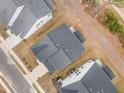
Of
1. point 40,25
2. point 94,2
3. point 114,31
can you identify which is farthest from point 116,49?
point 40,25

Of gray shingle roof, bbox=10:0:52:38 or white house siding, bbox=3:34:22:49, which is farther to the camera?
white house siding, bbox=3:34:22:49

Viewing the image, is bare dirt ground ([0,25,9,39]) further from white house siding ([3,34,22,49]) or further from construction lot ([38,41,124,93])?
construction lot ([38,41,124,93])

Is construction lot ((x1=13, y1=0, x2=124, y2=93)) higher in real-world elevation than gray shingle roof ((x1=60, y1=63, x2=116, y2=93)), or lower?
higher

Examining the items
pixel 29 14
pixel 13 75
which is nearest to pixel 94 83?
pixel 13 75

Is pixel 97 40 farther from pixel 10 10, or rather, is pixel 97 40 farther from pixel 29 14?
pixel 10 10

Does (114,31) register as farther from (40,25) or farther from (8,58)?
(8,58)

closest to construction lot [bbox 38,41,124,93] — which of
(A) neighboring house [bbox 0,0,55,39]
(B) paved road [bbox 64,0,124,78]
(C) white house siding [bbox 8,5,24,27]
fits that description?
(B) paved road [bbox 64,0,124,78]
